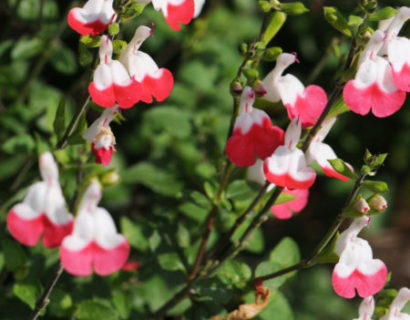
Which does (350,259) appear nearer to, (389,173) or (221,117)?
(221,117)

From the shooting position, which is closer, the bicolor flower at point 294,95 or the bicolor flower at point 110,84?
the bicolor flower at point 110,84

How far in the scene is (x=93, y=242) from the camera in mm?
1242

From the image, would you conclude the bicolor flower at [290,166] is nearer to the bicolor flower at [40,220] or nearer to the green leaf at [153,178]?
the bicolor flower at [40,220]

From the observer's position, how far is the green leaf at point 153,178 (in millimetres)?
2381

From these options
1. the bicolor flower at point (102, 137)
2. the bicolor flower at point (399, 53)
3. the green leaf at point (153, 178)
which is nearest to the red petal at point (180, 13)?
the bicolor flower at point (102, 137)

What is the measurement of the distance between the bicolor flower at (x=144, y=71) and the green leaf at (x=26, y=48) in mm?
964

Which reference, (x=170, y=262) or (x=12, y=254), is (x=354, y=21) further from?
(x=12, y=254)

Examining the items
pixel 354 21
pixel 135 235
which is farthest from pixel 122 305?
pixel 354 21

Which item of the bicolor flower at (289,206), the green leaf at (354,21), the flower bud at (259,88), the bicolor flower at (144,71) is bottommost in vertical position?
the bicolor flower at (289,206)

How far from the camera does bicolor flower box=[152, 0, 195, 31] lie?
1527 millimetres

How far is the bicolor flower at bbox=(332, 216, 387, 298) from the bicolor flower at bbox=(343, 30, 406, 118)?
25cm

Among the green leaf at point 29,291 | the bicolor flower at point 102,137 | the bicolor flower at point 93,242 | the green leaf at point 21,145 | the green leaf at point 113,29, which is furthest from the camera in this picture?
the green leaf at point 21,145

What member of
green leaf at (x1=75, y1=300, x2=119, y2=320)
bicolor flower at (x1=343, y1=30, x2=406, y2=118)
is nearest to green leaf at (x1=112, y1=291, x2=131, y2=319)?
green leaf at (x1=75, y1=300, x2=119, y2=320)

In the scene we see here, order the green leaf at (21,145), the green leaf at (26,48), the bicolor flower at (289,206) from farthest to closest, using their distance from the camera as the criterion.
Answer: the green leaf at (26,48) < the green leaf at (21,145) < the bicolor flower at (289,206)
